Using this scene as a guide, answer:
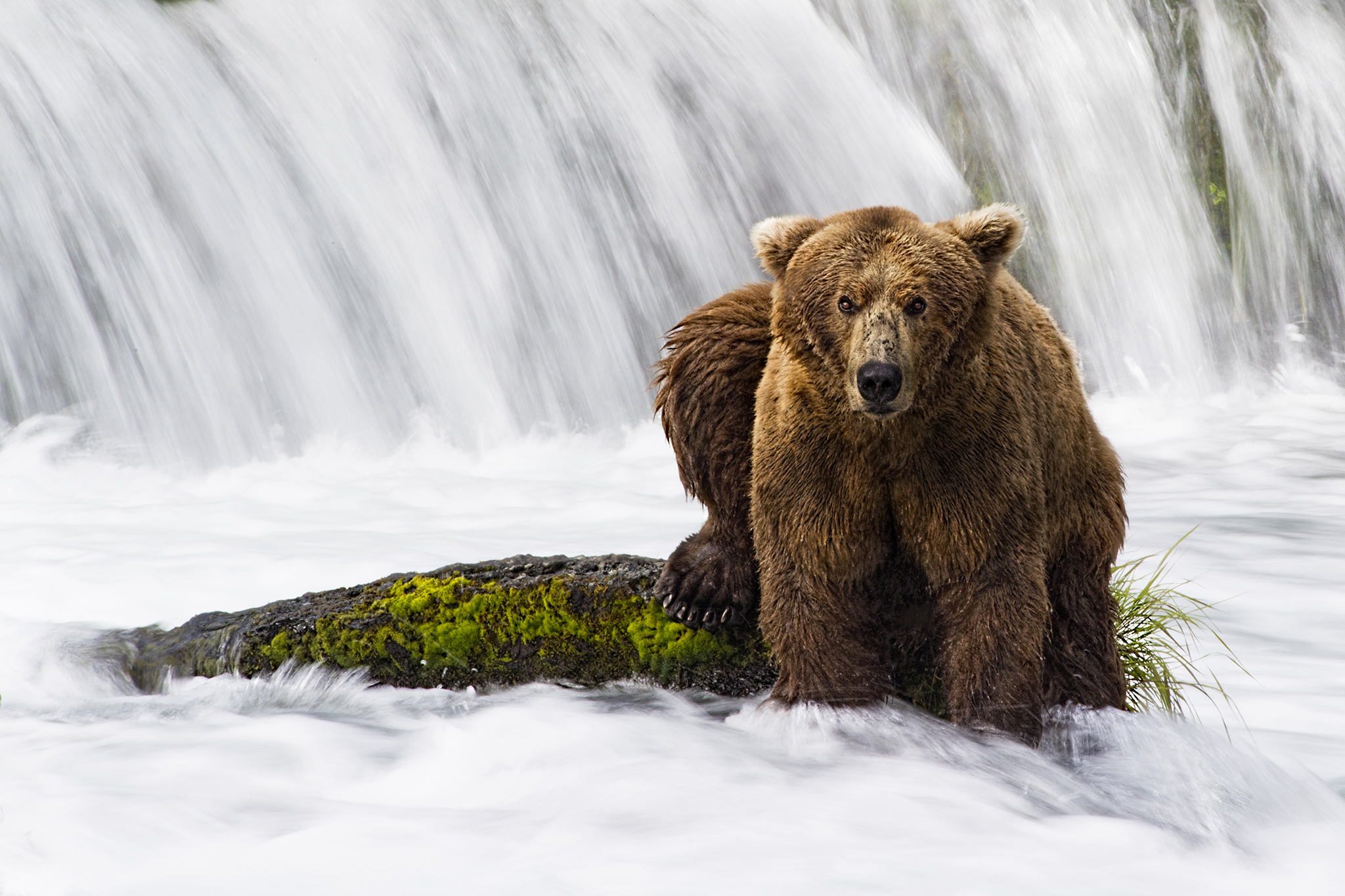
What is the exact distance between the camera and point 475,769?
11.0ft

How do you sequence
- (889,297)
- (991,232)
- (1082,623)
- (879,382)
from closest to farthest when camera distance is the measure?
1. (879,382)
2. (889,297)
3. (991,232)
4. (1082,623)

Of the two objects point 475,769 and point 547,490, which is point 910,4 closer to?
point 547,490

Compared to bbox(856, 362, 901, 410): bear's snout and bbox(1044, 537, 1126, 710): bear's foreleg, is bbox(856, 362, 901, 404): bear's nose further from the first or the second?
bbox(1044, 537, 1126, 710): bear's foreleg

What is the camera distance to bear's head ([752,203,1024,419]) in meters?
2.61

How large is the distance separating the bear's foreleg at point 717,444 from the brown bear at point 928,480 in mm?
171

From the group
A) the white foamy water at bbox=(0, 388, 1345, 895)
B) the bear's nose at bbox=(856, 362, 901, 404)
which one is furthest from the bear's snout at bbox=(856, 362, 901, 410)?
the white foamy water at bbox=(0, 388, 1345, 895)

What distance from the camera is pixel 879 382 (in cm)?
255

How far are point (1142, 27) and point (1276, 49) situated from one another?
1.89 m

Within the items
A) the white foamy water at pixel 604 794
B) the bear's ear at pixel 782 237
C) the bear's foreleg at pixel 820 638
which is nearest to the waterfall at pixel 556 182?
the white foamy water at pixel 604 794

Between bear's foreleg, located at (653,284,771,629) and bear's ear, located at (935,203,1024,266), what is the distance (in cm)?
79

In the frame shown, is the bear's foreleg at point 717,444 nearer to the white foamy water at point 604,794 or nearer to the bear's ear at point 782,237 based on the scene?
the white foamy water at point 604,794

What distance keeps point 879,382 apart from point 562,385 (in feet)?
28.6

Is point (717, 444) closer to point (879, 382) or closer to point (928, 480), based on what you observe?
point (928, 480)

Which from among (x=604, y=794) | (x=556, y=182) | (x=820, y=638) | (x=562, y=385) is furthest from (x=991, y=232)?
(x=556, y=182)
